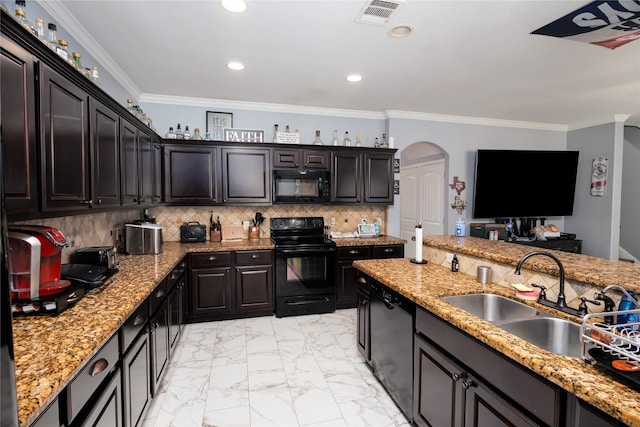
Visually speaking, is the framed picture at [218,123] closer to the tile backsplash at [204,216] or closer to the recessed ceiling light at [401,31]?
the tile backsplash at [204,216]

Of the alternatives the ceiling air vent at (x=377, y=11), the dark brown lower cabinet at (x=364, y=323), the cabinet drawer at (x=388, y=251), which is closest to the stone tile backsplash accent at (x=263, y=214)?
the cabinet drawer at (x=388, y=251)

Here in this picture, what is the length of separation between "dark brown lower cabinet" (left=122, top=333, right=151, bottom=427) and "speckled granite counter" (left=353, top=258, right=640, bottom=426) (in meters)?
1.52

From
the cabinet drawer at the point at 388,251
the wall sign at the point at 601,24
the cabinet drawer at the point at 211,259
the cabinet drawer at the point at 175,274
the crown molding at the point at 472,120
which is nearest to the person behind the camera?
the wall sign at the point at 601,24

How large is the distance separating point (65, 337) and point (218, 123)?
10.7 feet

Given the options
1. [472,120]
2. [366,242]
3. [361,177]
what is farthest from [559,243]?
[361,177]

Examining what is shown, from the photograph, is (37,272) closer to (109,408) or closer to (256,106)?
(109,408)

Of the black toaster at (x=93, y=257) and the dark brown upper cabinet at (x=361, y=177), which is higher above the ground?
the dark brown upper cabinet at (x=361, y=177)

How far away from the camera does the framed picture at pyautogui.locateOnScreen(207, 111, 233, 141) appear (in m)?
3.96

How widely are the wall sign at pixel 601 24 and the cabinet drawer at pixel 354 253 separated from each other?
2666mm

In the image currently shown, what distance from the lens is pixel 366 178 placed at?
4.20m

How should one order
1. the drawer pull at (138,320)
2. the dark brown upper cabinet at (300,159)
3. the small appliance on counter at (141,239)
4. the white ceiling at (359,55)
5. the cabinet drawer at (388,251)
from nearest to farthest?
the drawer pull at (138,320) < the white ceiling at (359,55) < the small appliance on counter at (141,239) < the dark brown upper cabinet at (300,159) < the cabinet drawer at (388,251)

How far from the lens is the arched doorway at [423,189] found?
4953mm

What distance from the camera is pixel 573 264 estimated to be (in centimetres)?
Answer: 171

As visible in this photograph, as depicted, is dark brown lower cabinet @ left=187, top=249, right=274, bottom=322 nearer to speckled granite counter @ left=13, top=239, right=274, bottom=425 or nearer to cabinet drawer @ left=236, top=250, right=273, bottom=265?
cabinet drawer @ left=236, top=250, right=273, bottom=265
